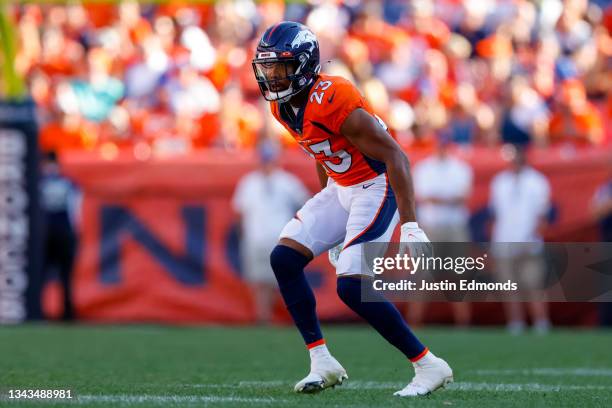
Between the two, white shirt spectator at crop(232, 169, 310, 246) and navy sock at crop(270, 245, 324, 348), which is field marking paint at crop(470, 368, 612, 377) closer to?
navy sock at crop(270, 245, 324, 348)

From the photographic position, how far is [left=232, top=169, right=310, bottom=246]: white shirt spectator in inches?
432

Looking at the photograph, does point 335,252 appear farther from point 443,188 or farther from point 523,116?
point 523,116

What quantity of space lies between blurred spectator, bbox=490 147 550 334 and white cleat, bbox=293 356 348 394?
219 inches

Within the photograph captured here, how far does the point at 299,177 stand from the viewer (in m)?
11.3

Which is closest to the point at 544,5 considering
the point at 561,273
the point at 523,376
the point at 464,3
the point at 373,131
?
the point at 464,3

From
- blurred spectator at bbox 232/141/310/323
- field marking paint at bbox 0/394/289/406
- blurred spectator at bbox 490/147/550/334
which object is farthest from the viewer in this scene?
blurred spectator at bbox 232/141/310/323

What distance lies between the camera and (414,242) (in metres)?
4.77

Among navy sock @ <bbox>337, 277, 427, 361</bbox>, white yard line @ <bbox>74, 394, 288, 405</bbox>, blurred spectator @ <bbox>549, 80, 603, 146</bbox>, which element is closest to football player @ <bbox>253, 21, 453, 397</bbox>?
navy sock @ <bbox>337, 277, 427, 361</bbox>

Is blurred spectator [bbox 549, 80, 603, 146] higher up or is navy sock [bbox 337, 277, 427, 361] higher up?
blurred spectator [bbox 549, 80, 603, 146]

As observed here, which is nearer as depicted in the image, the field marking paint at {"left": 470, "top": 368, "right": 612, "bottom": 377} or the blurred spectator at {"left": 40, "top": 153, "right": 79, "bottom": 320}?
the field marking paint at {"left": 470, "top": 368, "right": 612, "bottom": 377}

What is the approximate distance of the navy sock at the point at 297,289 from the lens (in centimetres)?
523

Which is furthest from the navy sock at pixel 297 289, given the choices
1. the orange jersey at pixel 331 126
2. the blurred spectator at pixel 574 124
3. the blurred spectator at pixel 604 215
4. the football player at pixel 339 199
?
the blurred spectator at pixel 574 124

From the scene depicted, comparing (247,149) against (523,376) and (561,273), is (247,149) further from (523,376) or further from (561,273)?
(523,376)

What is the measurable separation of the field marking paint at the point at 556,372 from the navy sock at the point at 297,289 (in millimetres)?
1458
